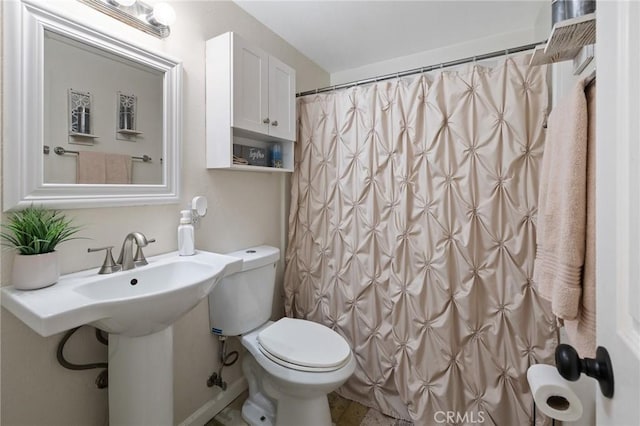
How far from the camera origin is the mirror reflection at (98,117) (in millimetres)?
1021

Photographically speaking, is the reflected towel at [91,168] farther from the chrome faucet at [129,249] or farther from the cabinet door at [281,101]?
the cabinet door at [281,101]

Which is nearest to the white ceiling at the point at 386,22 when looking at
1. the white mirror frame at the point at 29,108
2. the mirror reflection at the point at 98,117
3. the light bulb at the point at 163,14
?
the light bulb at the point at 163,14

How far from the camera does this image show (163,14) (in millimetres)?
1254

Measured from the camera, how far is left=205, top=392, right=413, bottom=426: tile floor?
5.27 ft

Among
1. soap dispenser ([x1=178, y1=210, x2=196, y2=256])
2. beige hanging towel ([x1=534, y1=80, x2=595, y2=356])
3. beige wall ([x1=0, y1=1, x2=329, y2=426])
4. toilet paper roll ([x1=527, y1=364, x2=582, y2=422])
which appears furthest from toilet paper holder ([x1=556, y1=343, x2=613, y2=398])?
soap dispenser ([x1=178, y1=210, x2=196, y2=256])

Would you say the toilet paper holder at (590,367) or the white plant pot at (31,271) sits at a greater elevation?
the white plant pot at (31,271)

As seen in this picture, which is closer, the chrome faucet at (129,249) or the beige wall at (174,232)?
the beige wall at (174,232)

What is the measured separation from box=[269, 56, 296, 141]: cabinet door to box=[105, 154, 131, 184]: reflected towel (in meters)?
0.76

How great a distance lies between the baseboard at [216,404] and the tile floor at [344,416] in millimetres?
28

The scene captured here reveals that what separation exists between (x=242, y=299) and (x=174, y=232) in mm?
487

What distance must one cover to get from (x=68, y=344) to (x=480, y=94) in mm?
2053

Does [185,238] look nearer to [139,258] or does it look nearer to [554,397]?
[139,258]

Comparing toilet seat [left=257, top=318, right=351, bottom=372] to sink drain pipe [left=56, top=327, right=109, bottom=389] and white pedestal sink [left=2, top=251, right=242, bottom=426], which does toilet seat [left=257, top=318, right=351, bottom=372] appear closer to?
white pedestal sink [left=2, top=251, right=242, bottom=426]

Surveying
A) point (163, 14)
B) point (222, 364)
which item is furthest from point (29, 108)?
point (222, 364)
